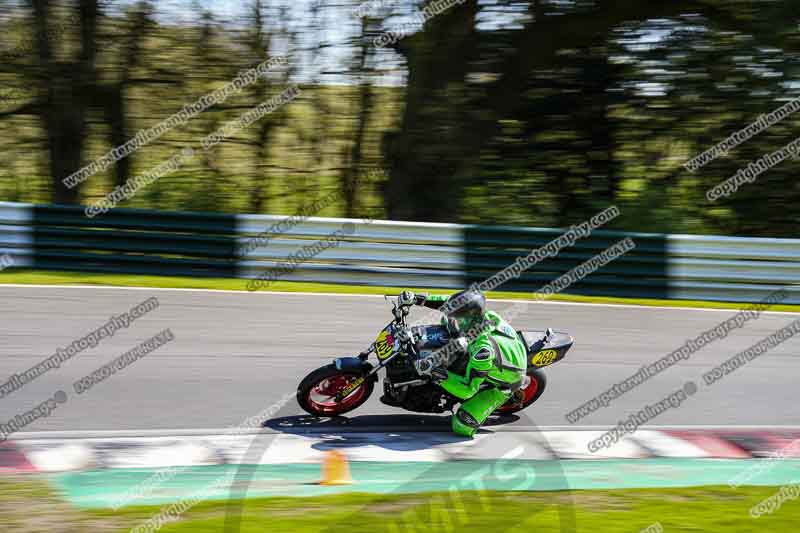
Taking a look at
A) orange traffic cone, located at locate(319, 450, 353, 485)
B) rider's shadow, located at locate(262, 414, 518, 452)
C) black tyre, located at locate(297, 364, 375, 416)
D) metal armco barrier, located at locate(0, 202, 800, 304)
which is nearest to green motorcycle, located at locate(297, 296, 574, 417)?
black tyre, located at locate(297, 364, 375, 416)

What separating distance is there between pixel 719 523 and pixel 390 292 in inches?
299

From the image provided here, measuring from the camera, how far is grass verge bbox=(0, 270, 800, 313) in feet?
42.0

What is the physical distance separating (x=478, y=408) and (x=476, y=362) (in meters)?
0.45

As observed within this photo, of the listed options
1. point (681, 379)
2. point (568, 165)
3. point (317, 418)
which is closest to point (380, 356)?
point (317, 418)

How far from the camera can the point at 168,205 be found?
17.8m

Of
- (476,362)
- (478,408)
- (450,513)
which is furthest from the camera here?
(478,408)

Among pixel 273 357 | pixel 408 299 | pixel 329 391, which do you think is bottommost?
pixel 273 357

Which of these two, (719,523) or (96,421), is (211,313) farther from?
(719,523)

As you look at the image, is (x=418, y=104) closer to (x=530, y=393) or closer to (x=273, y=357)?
(x=273, y=357)

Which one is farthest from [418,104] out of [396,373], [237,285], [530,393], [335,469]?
[335,469]

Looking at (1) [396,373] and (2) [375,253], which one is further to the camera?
(2) [375,253]

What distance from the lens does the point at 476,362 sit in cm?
Result: 779

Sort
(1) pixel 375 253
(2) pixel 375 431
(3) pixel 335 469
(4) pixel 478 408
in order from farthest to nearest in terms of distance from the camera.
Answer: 1. (1) pixel 375 253
2. (2) pixel 375 431
3. (4) pixel 478 408
4. (3) pixel 335 469

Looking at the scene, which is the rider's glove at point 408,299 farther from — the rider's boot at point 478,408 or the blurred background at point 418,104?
the blurred background at point 418,104
